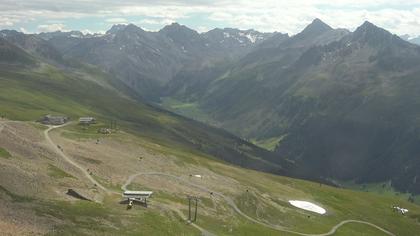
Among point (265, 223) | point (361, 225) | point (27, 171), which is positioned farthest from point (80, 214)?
point (361, 225)

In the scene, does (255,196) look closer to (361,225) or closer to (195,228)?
(361,225)

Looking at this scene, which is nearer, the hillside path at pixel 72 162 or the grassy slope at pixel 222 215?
the grassy slope at pixel 222 215

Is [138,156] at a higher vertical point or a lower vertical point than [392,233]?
higher

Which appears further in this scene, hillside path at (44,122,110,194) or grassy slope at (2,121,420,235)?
hillside path at (44,122,110,194)

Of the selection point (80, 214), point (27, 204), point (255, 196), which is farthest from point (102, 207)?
point (255, 196)

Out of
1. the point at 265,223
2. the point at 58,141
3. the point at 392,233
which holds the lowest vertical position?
the point at 392,233

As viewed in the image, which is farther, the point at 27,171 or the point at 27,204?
the point at 27,171

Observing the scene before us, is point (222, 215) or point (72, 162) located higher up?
point (72, 162)

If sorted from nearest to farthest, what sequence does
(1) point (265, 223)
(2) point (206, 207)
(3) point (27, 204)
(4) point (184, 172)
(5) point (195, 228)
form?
(3) point (27, 204) → (5) point (195, 228) → (2) point (206, 207) → (1) point (265, 223) → (4) point (184, 172)

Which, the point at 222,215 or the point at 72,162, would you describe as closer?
the point at 222,215

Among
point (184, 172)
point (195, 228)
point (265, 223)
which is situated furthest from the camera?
point (184, 172)
